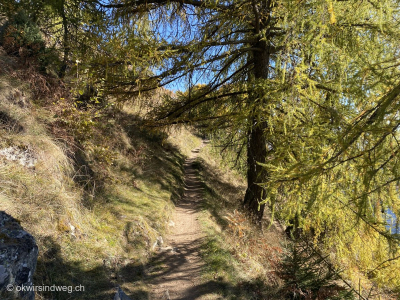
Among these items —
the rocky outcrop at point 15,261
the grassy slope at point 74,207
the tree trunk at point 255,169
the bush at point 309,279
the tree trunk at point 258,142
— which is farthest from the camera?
the tree trunk at point 255,169

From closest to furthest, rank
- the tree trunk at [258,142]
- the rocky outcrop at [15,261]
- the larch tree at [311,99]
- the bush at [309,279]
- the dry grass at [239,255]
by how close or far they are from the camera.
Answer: the rocky outcrop at [15,261] < the larch tree at [311,99] < the bush at [309,279] < the dry grass at [239,255] < the tree trunk at [258,142]

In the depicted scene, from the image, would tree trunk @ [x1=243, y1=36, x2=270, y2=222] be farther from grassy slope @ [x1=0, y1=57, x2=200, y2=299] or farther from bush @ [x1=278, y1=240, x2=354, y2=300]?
grassy slope @ [x1=0, y1=57, x2=200, y2=299]

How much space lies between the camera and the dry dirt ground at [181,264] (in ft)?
16.9

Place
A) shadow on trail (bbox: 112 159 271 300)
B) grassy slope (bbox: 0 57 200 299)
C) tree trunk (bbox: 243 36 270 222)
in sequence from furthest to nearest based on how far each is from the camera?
tree trunk (bbox: 243 36 270 222)
shadow on trail (bbox: 112 159 271 300)
grassy slope (bbox: 0 57 200 299)

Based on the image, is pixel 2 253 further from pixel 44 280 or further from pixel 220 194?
pixel 220 194

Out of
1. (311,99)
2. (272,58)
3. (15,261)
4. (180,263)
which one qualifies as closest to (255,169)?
(311,99)

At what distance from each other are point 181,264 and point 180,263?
0.04 meters

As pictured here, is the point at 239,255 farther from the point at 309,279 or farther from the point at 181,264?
the point at 309,279

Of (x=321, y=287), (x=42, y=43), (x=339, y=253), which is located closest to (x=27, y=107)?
(x=42, y=43)

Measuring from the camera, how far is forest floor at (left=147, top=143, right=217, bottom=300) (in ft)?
16.9

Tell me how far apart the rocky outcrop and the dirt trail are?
2660 millimetres

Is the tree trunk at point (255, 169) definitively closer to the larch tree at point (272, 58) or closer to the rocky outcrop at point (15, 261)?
the larch tree at point (272, 58)

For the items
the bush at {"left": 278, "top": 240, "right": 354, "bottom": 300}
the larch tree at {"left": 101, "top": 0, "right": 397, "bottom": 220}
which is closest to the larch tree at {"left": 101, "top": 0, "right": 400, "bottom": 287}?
the larch tree at {"left": 101, "top": 0, "right": 397, "bottom": 220}

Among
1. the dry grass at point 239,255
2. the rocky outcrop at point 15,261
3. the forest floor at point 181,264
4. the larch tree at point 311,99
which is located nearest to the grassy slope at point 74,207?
the forest floor at point 181,264
